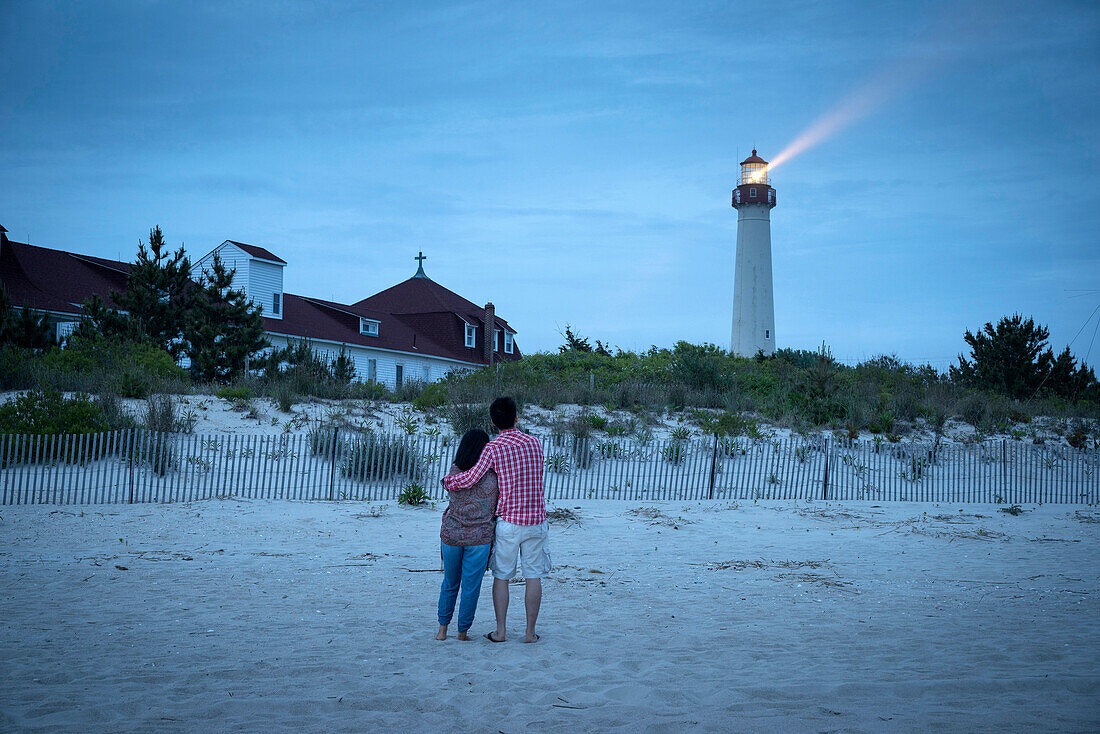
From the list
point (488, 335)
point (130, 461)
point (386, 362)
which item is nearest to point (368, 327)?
point (386, 362)

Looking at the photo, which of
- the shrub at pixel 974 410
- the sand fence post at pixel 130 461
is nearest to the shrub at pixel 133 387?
the sand fence post at pixel 130 461

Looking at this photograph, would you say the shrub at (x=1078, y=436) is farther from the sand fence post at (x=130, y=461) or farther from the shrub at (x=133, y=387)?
the shrub at (x=133, y=387)

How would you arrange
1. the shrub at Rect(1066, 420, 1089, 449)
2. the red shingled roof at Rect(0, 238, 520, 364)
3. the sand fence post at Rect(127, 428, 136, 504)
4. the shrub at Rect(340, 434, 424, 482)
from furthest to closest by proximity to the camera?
the red shingled roof at Rect(0, 238, 520, 364) < the shrub at Rect(1066, 420, 1089, 449) < the shrub at Rect(340, 434, 424, 482) < the sand fence post at Rect(127, 428, 136, 504)

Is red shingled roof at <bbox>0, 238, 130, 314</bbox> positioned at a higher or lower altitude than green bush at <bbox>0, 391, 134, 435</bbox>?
higher

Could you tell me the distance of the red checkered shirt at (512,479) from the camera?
A: 5.39 meters

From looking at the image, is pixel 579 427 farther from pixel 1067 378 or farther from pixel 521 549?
pixel 1067 378

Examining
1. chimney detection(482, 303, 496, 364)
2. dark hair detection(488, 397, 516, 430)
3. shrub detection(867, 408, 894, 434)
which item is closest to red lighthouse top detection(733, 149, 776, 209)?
chimney detection(482, 303, 496, 364)

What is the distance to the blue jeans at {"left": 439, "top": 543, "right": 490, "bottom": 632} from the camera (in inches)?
216

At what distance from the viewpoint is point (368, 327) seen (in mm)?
38875

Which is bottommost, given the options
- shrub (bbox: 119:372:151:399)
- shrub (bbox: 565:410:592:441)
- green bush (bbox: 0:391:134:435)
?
green bush (bbox: 0:391:134:435)

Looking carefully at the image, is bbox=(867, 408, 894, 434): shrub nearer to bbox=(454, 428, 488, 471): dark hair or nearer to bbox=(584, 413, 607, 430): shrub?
bbox=(584, 413, 607, 430): shrub

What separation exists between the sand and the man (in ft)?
2.10

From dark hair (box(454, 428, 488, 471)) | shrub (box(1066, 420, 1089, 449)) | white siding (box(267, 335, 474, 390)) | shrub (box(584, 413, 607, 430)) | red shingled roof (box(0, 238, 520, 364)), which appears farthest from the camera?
white siding (box(267, 335, 474, 390))

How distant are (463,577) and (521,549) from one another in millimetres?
488
